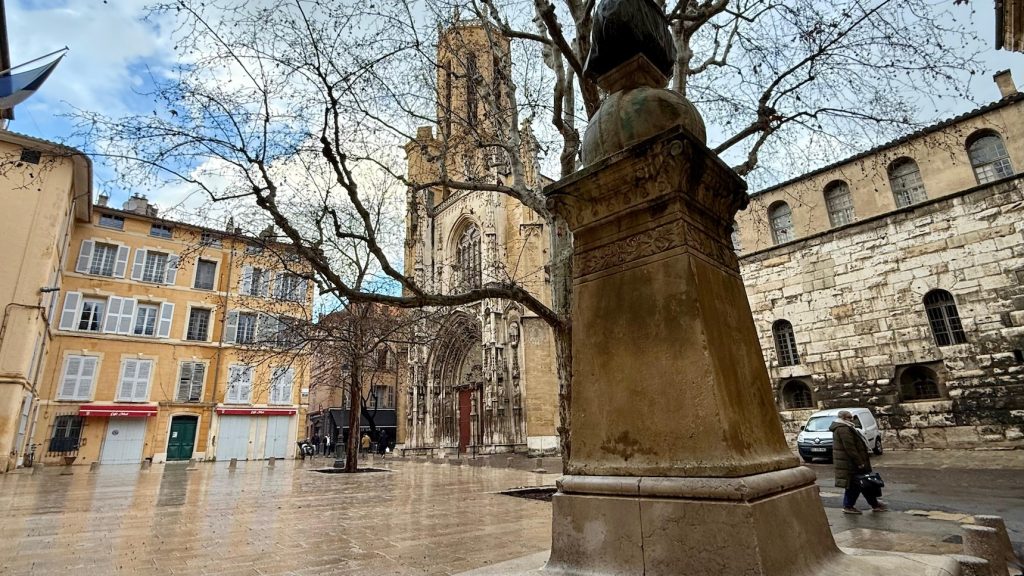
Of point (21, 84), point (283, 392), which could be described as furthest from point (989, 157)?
point (283, 392)

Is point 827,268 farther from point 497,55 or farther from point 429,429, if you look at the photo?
point 429,429

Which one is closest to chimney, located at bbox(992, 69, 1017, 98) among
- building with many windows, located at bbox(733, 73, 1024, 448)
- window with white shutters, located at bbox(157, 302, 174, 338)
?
building with many windows, located at bbox(733, 73, 1024, 448)

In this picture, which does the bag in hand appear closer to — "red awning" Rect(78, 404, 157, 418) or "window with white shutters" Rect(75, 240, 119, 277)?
"red awning" Rect(78, 404, 157, 418)

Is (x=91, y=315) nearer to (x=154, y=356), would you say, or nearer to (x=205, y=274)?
(x=154, y=356)

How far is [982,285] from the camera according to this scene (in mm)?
14016

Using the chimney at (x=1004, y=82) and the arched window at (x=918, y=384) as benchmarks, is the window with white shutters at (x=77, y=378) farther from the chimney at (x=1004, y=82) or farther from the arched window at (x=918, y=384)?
the chimney at (x=1004, y=82)

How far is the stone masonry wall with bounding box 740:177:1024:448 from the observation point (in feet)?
44.3

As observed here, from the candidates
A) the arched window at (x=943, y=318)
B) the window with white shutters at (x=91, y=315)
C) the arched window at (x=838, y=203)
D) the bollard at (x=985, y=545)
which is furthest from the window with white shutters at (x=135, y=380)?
the arched window at (x=943, y=318)

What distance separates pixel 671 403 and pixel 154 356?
2861 centimetres

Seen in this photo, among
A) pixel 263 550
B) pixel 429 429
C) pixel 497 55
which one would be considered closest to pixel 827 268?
pixel 497 55

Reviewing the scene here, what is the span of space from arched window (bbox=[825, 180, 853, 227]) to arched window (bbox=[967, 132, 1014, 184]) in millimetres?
3333

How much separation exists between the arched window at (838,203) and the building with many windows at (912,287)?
0.04 m

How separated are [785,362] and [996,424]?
5493mm

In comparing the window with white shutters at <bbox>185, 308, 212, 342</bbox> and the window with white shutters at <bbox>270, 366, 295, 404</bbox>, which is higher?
the window with white shutters at <bbox>185, 308, 212, 342</bbox>
